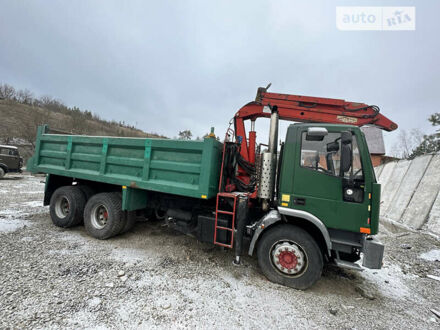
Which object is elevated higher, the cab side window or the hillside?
the hillside

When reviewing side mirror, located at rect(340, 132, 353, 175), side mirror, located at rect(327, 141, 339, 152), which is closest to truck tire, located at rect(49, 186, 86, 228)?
side mirror, located at rect(327, 141, 339, 152)

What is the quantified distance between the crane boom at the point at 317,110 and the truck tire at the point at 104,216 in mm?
2730

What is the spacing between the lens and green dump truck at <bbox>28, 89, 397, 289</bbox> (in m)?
2.67

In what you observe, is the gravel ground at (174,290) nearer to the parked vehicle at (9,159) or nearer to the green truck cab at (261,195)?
the green truck cab at (261,195)

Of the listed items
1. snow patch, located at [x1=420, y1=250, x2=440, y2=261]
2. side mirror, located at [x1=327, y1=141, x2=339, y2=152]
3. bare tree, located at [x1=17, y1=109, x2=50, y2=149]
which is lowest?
snow patch, located at [x1=420, y1=250, x2=440, y2=261]

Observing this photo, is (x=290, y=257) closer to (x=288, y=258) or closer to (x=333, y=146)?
(x=288, y=258)

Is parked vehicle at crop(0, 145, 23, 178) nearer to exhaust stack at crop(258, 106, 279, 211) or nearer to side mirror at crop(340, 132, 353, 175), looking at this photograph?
exhaust stack at crop(258, 106, 279, 211)

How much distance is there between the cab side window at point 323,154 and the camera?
2701 millimetres

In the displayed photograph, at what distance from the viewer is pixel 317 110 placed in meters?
3.33

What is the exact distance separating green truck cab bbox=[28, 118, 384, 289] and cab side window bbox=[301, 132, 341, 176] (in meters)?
0.01

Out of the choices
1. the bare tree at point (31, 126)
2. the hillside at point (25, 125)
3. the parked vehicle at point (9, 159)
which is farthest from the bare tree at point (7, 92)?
the parked vehicle at point (9, 159)

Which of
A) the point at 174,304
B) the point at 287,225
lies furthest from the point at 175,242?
the point at 287,225

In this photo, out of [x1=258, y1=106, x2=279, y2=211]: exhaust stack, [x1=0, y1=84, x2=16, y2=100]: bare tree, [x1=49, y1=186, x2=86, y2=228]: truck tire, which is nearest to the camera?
[x1=258, y1=106, x2=279, y2=211]: exhaust stack

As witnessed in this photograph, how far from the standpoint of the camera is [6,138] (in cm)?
2030
